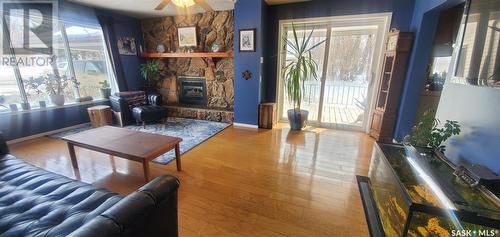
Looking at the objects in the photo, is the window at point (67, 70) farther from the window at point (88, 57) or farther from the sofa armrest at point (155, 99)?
the sofa armrest at point (155, 99)

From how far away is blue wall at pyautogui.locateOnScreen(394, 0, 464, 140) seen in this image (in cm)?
270

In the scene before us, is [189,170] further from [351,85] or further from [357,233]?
[351,85]

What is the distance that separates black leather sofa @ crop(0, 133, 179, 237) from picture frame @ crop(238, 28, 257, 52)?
10.4 feet

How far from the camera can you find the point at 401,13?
3.23 meters

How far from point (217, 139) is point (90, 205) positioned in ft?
7.60

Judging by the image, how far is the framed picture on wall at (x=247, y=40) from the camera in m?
3.74

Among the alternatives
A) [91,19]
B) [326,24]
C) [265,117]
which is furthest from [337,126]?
[91,19]

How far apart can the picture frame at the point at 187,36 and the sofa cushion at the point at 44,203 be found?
3.82 metres

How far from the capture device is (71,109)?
391cm

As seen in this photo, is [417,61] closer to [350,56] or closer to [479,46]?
[350,56]

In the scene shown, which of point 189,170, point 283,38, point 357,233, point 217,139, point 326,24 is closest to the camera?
point 357,233

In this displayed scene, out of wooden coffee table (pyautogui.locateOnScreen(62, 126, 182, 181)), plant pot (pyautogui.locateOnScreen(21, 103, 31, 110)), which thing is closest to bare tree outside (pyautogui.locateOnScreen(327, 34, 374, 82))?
wooden coffee table (pyautogui.locateOnScreen(62, 126, 182, 181))

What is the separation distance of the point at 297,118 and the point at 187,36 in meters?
3.17

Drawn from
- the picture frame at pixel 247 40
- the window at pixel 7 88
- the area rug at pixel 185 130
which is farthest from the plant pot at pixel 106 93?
the picture frame at pixel 247 40
